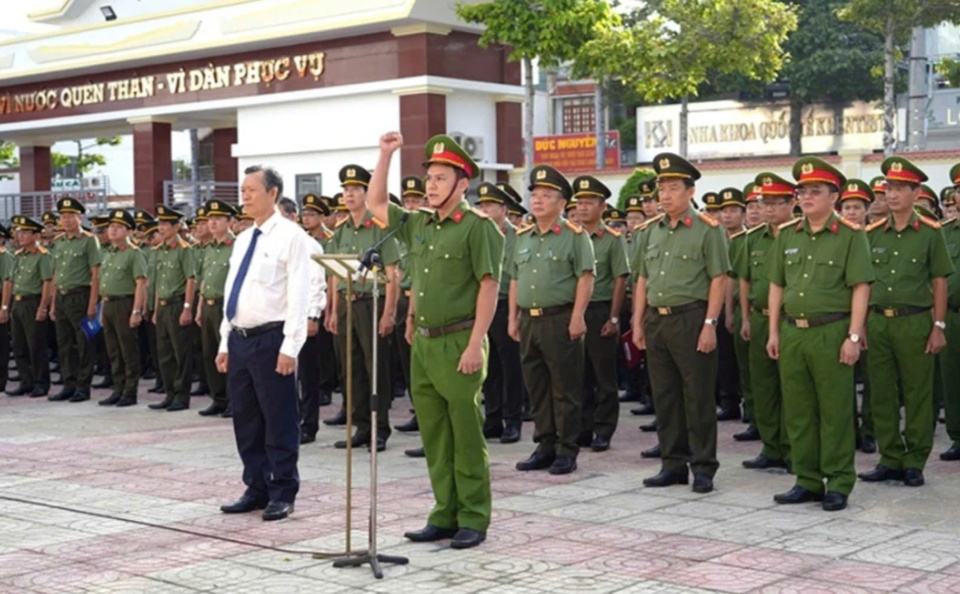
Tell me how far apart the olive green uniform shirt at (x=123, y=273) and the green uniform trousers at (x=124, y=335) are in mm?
89

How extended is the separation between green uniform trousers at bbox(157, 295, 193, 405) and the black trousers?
19.6 ft

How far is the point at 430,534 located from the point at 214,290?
636cm

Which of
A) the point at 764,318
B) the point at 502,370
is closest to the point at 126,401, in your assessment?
the point at 502,370

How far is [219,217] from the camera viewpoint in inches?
515

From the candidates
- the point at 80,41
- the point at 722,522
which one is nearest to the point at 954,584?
the point at 722,522

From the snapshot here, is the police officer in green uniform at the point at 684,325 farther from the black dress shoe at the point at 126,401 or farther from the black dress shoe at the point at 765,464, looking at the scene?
the black dress shoe at the point at 126,401

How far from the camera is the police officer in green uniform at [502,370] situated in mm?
11383

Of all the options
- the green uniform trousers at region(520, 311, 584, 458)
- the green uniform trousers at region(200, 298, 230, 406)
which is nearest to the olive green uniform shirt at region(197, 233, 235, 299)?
the green uniform trousers at region(200, 298, 230, 406)

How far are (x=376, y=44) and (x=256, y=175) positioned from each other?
56.2ft

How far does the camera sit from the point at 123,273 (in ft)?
47.6

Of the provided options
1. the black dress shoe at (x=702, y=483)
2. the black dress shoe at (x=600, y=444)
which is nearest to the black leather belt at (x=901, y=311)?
the black dress shoe at (x=702, y=483)

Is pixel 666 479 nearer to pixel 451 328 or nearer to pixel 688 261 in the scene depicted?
pixel 688 261

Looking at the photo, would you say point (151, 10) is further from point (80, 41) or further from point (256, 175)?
point (256, 175)

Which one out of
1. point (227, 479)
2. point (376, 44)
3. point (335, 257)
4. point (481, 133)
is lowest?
point (227, 479)
